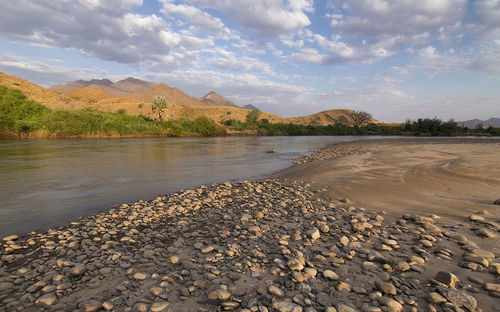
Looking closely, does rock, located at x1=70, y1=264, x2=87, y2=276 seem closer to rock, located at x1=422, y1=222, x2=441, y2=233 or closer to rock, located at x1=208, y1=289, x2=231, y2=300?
rock, located at x1=208, y1=289, x2=231, y2=300

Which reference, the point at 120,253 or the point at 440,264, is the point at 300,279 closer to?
the point at 440,264

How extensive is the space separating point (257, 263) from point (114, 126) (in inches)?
2274

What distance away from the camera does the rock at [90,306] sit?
249 centimetres

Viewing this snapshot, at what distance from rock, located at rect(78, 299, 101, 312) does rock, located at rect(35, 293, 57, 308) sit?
47 cm

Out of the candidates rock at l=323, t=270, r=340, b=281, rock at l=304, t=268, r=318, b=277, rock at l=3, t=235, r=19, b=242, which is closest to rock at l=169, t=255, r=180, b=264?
rock at l=304, t=268, r=318, b=277

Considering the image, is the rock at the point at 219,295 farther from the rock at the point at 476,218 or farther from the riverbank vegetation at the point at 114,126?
the riverbank vegetation at the point at 114,126

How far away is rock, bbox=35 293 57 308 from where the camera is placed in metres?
2.67

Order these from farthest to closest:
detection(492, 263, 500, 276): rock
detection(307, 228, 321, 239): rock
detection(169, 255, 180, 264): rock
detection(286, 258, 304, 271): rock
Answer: detection(307, 228, 321, 239): rock, detection(169, 255, 180, 264): rock, detection(286, 258, 304, 271): rock, detection(492, 263, 500, 276): rock

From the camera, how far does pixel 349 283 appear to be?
2891 millimetres

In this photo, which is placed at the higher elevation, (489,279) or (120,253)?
(489,279)

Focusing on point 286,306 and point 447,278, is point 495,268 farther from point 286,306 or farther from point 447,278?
point 286,306

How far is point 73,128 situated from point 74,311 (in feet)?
181

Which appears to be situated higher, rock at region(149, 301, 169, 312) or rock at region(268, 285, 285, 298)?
rock at region(268, 285, 285, 298)

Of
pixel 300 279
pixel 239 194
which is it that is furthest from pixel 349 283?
pixel 239 194
